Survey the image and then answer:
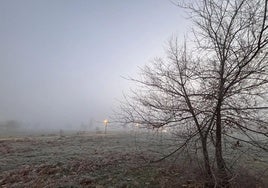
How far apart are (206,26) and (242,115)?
2.54m

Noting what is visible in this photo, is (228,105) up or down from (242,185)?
up

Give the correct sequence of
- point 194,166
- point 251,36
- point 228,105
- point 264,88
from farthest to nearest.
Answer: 1. point 194,166
2. point 228,105
3. point 264,88
4. point 251,36

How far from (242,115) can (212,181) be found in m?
2.02

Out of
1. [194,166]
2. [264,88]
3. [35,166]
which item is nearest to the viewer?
[264,88]

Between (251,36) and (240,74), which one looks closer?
(251,36)

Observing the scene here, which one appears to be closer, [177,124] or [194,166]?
[177,124]

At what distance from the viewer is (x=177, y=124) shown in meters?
7.25

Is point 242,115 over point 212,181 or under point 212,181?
over

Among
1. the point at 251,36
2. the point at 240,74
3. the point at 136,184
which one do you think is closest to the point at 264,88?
the point at 240,74

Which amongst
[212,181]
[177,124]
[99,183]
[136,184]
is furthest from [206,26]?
[99,183]

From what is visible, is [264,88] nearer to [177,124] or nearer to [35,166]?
[177,124]

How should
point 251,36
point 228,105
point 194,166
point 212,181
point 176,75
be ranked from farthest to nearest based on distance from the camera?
1. point 194,166
2. point 176,75
3. point 212,181
4. point 228,105
5. point 251,36

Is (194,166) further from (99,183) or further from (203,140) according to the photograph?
(99,183)

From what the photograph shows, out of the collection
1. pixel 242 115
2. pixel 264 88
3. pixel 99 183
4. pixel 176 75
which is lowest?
pixel 99 183
